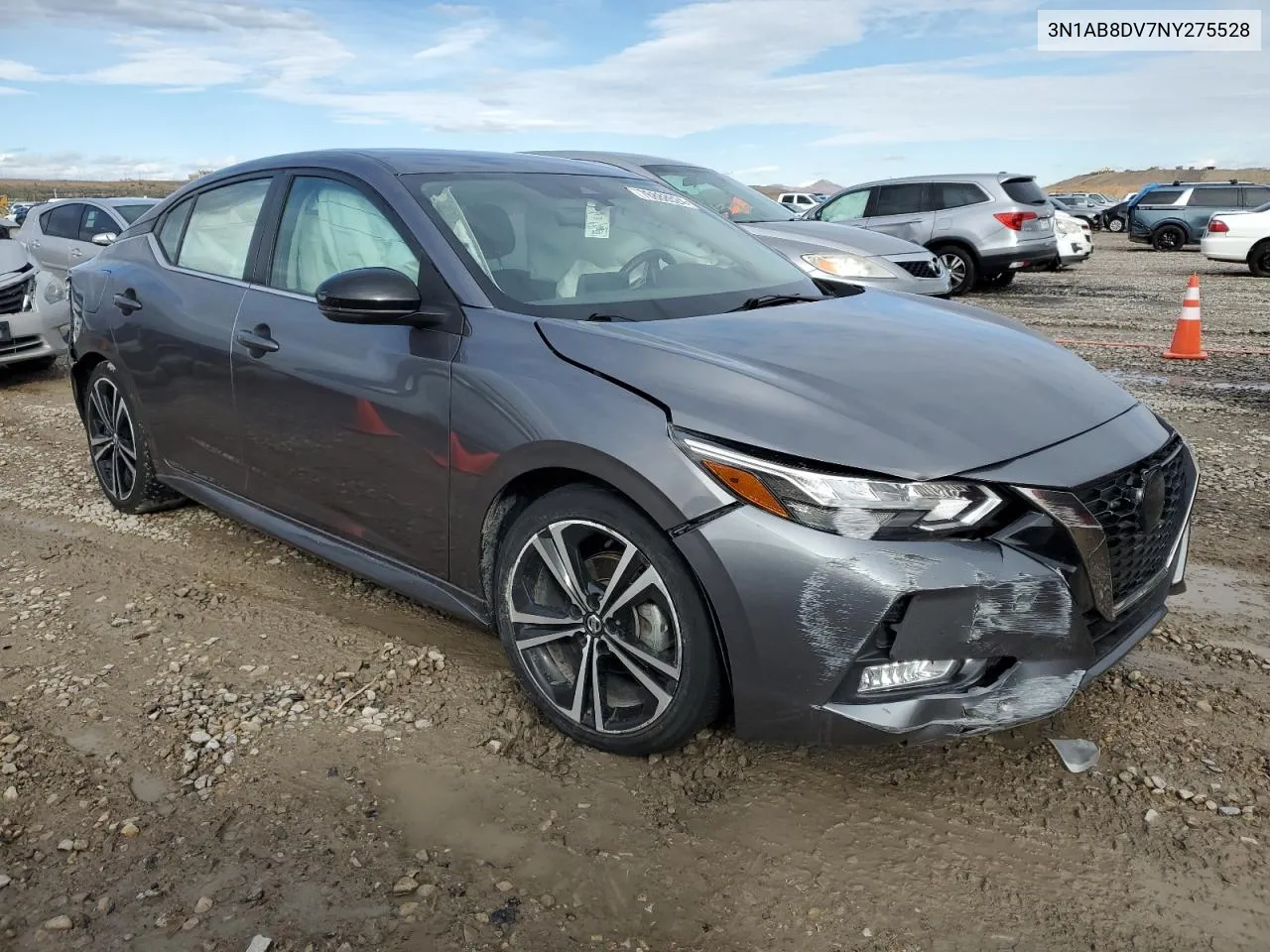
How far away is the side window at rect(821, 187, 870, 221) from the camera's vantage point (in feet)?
50.5

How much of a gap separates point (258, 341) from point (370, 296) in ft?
2.86

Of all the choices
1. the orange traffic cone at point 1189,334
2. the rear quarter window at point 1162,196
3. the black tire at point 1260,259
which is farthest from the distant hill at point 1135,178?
the orange traffic cone at point 1189,334

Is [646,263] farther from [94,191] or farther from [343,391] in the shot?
[94,191]

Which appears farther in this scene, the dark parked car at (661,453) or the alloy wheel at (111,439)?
the alloy wheel at (111,439)

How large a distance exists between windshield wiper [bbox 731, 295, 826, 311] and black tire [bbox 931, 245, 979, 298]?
39.9ft

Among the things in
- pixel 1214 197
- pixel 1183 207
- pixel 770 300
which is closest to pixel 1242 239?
pixel 1214 197

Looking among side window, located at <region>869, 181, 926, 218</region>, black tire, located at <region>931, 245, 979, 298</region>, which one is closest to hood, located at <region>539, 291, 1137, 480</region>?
black tire, located at <region>931, 245, 979, 298</region>

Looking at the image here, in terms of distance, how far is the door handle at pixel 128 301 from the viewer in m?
4.36

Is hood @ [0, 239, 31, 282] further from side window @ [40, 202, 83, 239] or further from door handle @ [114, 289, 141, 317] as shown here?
door handle @ [114, 289, 141, 317]

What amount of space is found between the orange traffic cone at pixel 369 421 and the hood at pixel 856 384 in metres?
A: 0.64

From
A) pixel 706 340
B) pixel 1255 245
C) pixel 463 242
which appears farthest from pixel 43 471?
pixel 1255 245

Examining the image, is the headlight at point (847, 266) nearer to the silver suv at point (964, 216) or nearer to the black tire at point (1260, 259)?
the silver suv at point (964, 216)

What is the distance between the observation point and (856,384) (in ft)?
8.42

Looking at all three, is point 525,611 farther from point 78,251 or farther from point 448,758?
point 78,251
